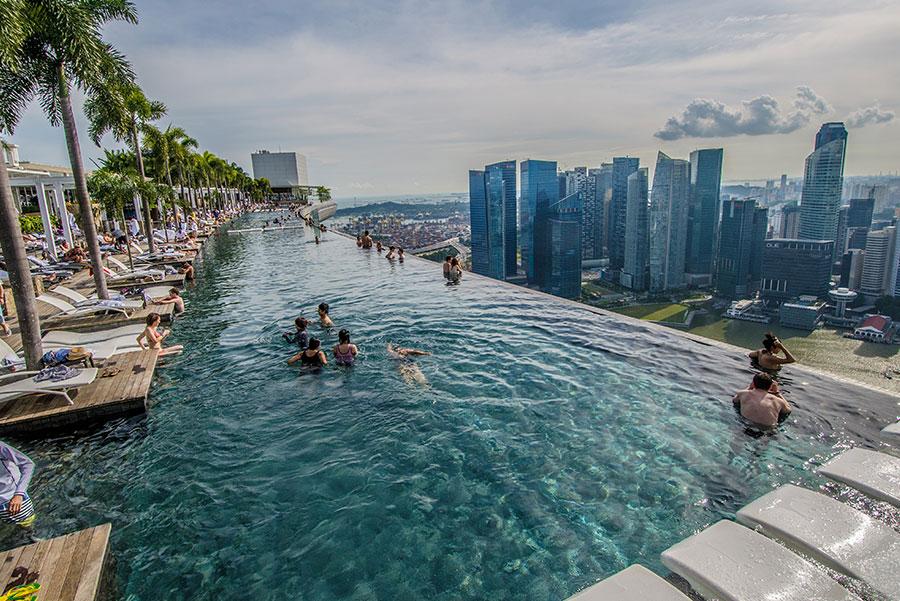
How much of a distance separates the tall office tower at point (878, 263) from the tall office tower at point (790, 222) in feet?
65.9

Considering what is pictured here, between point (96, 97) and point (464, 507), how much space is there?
52.7 ft

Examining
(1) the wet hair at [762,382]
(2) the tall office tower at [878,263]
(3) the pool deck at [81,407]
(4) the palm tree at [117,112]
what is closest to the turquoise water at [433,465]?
(3) the pool deck at [81,407]

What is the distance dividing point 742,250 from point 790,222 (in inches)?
628

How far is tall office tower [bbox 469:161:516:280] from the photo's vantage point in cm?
9219

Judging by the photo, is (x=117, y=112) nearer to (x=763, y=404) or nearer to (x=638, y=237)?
(x=763, y=404)

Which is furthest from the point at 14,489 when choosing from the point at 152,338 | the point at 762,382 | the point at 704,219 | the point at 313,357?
the point at 704,219

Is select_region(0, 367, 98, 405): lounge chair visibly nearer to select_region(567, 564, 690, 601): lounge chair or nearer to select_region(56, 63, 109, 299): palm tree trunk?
select_region(56, 63, 109, 299): palm tree trunk

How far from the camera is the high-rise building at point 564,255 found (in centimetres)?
7975

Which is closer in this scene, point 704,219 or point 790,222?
point 790,222

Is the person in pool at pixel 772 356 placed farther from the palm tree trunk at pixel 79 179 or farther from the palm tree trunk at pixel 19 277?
the palm tree trunk at pixel 79 179

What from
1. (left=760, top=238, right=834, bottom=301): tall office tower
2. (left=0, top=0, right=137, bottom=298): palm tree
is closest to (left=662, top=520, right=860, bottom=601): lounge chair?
(left=0, top=0, right=137, bottom=298): palm tree

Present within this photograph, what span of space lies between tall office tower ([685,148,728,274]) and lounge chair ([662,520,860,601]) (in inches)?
3799

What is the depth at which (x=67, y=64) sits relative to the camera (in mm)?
11836

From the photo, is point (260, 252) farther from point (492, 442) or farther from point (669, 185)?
point (669, 185)
